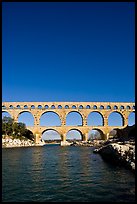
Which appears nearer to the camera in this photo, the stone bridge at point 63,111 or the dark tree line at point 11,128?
the dark tree line at point 11,128

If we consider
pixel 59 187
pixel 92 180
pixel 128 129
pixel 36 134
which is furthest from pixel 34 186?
pixel 36 134

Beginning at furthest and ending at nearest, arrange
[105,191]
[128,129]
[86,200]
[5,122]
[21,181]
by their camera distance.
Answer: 1. [5,122]
2. [128,129]
3. [21,181]
4. [105,191]
5. [86,200]

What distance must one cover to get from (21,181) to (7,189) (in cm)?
177

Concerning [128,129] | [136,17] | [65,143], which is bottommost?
[65,143]

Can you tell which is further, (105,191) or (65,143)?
(65,143)

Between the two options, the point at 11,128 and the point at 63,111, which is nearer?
the point at 11,128

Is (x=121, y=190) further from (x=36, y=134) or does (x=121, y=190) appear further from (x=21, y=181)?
(x=36, y=134)

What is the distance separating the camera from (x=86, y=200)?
9234 mm

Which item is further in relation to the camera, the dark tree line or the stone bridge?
the stone bridge

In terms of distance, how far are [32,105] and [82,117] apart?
1595 cm

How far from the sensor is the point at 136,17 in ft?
16.6

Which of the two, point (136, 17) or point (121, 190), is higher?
point (136, 17)

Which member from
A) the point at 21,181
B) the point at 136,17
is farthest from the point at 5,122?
the point at 136,17

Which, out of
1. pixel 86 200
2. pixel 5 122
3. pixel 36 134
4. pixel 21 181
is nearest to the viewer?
pixel 86 200
